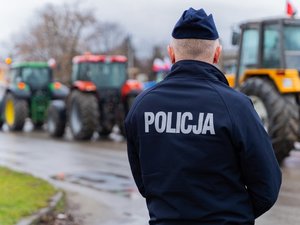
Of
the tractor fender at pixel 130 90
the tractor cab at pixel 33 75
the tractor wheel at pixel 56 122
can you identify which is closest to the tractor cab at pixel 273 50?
the tractor fender at pixel 130 90

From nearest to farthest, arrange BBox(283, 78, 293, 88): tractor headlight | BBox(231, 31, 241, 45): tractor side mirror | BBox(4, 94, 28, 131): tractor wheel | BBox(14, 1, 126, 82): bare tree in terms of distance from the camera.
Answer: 1. BBox(283, 78, 293, 88): tractor headlight
2. BBox(231, 31, 241, 45): tractor side mirror
3. BBox(4, 94, 28, 131): tractor wheel
4. BBox(14, 1, 126, 82): bare tree

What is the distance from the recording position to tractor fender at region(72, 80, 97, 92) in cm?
1683

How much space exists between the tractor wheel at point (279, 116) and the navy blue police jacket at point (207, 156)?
7.56 m

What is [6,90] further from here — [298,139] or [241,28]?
[298,139]

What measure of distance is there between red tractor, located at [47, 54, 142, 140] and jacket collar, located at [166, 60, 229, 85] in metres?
13.5

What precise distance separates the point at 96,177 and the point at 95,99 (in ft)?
21.4

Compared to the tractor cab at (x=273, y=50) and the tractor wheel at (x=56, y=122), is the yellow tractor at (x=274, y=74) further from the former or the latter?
the tractor wheel at (x=56, y=122)

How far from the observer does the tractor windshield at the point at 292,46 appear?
35.7ft

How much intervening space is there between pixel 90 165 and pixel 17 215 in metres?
5.20

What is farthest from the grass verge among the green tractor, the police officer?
the green tractor

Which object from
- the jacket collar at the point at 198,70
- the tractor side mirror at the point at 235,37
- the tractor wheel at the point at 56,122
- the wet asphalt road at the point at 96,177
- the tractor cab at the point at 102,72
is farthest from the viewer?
the tractor wheel at the point at 56,122

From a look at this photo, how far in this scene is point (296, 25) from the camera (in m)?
11.1

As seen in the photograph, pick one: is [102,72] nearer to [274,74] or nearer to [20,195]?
[274,74]

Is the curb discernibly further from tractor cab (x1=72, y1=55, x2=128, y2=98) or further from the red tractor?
tractor cab (x1=72, y1=55, x2=128, y2=98)
